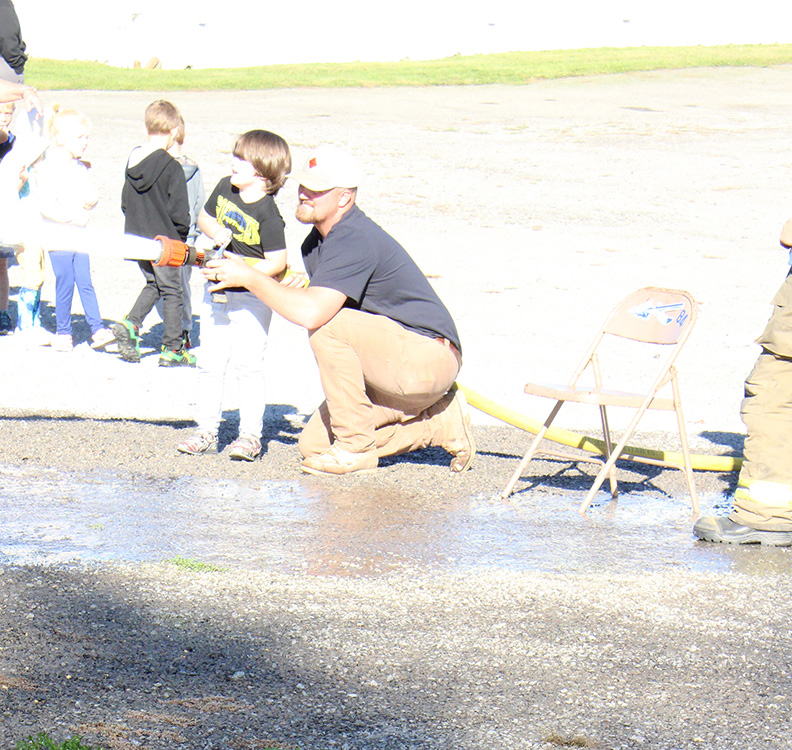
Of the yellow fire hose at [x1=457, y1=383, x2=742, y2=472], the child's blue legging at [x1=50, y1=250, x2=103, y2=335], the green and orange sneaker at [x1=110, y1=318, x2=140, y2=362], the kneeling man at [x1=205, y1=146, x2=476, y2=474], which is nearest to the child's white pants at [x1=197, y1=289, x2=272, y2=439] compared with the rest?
the kneeling man at [x1=205, y1=146, x2=476, y2=474]

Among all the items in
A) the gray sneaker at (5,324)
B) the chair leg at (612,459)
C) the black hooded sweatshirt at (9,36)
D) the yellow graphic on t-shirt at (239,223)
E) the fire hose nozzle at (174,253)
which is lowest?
the gray sneaker at (5,324)

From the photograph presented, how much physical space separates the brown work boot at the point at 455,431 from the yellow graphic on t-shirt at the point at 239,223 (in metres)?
1.37

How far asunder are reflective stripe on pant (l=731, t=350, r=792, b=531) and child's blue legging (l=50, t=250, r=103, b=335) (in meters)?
5.57

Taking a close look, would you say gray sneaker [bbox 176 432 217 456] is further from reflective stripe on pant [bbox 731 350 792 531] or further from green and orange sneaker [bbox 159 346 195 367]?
reflective stripe on pant [bbox 731 350 792 531]

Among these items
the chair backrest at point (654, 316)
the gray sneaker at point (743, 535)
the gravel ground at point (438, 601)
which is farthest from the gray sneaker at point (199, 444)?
the gray sneaker at point (743, 535)

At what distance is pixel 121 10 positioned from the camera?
30.8 meters

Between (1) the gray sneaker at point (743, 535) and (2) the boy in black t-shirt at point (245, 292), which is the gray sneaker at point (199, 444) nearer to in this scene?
(2) the boy in black t-shirt at point (245, 292)

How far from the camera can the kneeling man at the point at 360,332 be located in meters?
5.58

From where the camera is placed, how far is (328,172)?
5617mm

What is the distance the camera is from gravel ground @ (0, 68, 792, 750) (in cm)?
317

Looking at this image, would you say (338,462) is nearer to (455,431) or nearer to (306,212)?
(455,431)

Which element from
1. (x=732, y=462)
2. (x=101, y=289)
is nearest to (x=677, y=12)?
(x=101, y=289)

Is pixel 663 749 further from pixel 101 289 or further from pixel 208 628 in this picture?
pixel 101 289

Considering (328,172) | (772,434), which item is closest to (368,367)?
(328,172)
